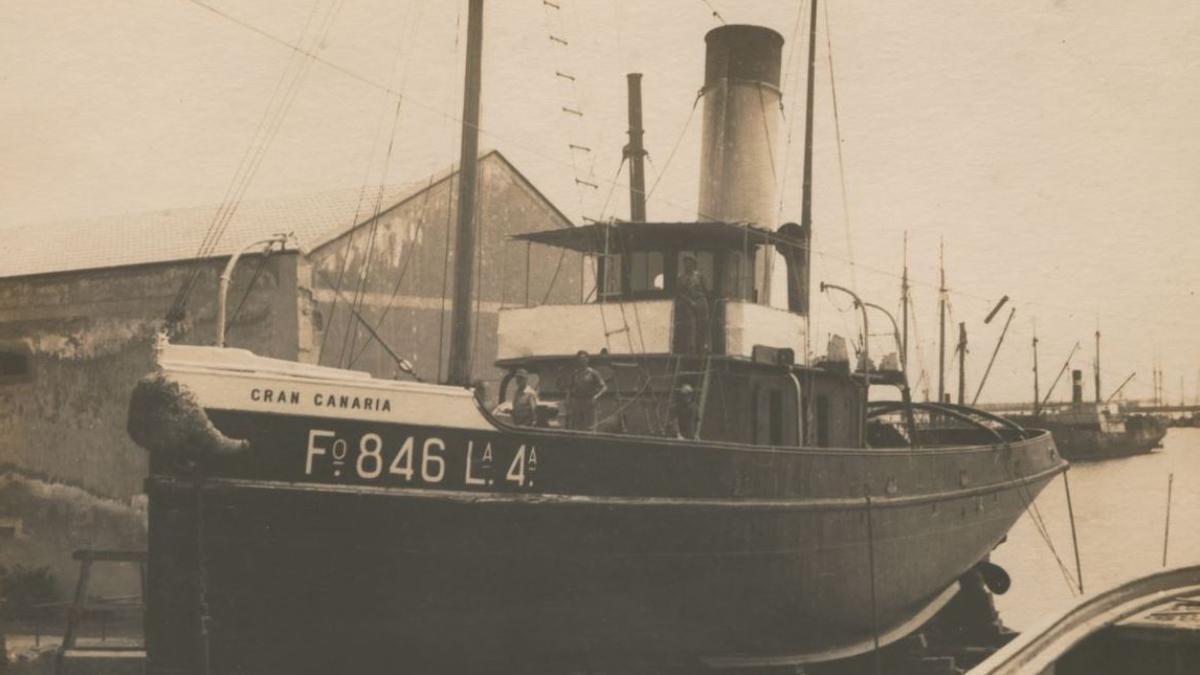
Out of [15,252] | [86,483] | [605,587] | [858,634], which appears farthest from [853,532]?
[15,252]

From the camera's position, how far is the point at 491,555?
8.17 meters

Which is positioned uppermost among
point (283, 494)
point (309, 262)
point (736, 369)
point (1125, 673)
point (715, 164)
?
point (715, 164)

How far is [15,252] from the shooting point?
21281 mm

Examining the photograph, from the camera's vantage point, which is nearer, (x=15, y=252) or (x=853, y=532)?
(x=853, y=532)

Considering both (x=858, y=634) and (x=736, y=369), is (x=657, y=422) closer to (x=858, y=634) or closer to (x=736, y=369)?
(x=736, y=369)

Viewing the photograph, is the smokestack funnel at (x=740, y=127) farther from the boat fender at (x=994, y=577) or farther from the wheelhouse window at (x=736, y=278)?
the boat fender at (x=994, y=577)

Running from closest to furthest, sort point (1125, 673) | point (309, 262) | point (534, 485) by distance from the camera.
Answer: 1. point (1125, 673)
2. point (534, 485)
3. point (309, 262)

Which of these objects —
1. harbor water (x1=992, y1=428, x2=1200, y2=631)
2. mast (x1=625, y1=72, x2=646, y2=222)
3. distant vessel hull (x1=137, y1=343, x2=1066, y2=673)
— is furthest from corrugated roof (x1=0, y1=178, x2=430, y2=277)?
harbor water (x1=992, y1=428, x2=1200, y2=631)

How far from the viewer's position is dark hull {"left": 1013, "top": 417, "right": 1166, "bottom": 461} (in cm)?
5784

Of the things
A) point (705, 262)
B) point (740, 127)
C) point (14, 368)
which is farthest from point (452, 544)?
point (14, 368)

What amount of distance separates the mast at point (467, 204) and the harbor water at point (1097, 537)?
7.94m

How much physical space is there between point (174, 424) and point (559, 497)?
296 cm

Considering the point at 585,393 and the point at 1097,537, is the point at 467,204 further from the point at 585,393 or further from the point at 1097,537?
the point at 1097,537

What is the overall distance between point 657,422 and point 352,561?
4252 mm
